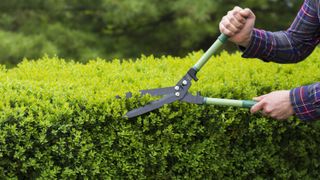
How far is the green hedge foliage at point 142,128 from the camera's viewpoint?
2.83 m

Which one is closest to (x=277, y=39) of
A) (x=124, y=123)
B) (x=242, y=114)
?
(x=242, y=114)

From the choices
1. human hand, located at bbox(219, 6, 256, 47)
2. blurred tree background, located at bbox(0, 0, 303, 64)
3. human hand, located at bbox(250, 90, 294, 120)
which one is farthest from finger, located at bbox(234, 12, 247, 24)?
blurred tree background, located at bbox(0, 0, 303, 64)

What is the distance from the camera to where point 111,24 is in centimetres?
830

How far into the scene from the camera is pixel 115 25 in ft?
27.5

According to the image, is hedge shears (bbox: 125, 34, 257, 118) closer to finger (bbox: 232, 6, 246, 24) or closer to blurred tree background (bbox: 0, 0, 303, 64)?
finger (bbox: 232, 6, 246, 24)

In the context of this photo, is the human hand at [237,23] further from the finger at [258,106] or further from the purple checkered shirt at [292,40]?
the finger at [258,106]

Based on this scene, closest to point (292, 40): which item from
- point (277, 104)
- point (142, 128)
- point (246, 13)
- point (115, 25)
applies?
point (246, 13)

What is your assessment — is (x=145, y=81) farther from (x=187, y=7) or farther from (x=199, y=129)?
(x=187, y=7)

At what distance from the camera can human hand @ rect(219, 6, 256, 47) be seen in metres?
3.01

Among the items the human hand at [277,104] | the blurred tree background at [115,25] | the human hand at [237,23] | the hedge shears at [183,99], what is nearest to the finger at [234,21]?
the human hand at [237,23]

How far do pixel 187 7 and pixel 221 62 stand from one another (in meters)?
3.46

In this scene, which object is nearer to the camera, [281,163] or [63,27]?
[281,163]

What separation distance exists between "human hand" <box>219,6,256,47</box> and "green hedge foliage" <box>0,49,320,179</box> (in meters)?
0.36

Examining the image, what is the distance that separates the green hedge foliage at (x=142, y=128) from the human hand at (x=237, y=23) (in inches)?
14.3
